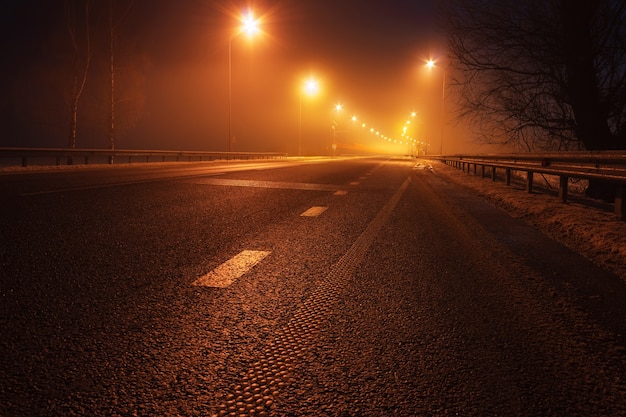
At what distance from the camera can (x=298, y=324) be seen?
8.96 feet

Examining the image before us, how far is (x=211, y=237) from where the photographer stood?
17.3 ft

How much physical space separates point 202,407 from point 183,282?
5.81 feet

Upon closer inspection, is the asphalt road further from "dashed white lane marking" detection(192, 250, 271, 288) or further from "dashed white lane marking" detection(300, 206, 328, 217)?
"dashed white lane marking" detection(300, 206, 328, 217)

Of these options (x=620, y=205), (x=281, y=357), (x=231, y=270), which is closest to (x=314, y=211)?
(x=231, y=270)

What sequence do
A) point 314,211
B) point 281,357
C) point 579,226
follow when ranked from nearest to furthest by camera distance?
point 281,357 → point 579,226 → point 314,211

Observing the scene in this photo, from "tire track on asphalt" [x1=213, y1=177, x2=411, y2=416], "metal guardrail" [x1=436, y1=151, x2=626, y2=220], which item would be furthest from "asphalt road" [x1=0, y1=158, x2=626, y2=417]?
"metal guardrail" [x1=436, y1=151, x2=626, y2=220]

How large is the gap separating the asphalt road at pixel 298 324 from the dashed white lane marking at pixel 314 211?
5.34 ft

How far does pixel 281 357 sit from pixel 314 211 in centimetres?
550

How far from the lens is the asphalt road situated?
1.93 meters

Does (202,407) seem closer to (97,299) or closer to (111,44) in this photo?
(97,299)

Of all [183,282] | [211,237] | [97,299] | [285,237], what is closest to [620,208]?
[285,237]

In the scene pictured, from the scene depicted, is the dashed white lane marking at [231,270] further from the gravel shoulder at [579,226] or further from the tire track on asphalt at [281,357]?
the gravel shoulder at [579,226]

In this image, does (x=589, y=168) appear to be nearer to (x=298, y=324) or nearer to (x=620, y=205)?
(x=620, y=205)

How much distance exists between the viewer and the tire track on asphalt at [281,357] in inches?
73.3
